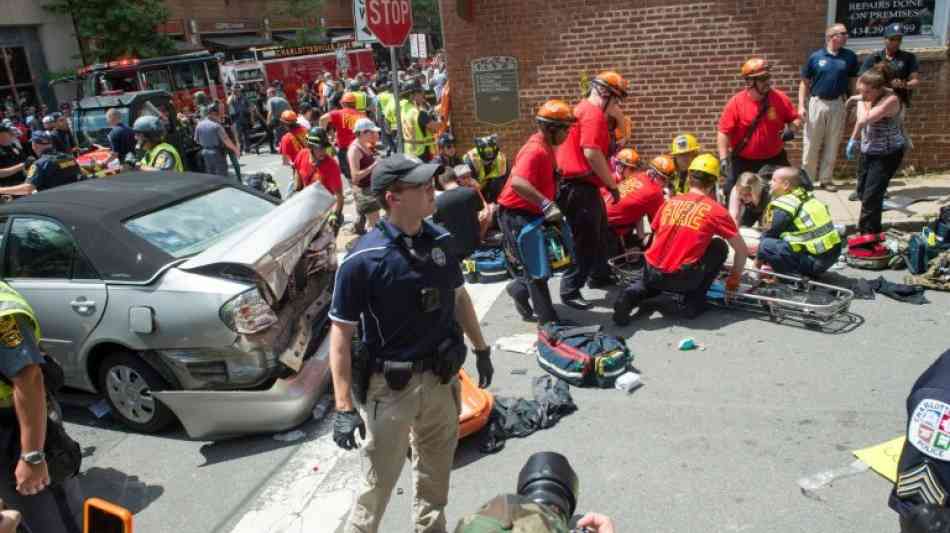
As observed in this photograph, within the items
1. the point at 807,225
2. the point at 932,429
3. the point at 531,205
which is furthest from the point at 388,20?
the point at 932,429

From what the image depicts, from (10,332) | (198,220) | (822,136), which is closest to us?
(10,332)

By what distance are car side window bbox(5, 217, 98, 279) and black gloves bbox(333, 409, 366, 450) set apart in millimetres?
2608

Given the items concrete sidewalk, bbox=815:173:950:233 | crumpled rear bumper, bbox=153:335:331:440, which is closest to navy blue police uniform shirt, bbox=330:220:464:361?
crumpled rear bumper, bbox=153:335:331:440

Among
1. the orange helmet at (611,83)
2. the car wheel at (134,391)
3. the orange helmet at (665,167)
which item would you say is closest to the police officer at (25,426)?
the car wheel at (134,391)

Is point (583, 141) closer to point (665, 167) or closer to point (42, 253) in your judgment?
point (665, 167)

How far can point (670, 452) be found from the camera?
405cm

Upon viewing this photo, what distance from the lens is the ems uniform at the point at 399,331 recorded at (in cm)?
287

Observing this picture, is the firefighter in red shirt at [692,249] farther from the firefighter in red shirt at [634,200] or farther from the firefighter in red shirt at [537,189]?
the firefighter in red shirt at [634,200]

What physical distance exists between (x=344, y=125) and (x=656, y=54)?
181 inches

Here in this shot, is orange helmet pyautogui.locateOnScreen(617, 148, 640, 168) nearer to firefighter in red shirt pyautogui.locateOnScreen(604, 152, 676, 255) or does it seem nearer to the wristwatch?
firefighter in red shirt pyautogui.locateOnScreen(604, 152, 676, 255)

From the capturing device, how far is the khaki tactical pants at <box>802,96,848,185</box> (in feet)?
28.1

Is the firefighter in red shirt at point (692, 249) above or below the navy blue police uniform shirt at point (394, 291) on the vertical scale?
below

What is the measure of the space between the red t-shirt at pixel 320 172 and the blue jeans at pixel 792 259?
4614 mm

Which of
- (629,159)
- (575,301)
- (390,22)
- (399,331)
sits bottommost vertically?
(575,301)
